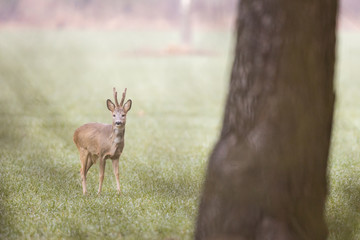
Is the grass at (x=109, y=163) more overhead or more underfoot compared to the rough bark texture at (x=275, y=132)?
more underfoot

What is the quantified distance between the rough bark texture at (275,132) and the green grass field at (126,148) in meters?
1.31

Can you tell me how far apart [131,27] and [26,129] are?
107 feet

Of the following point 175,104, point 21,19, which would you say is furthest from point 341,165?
point 21,19

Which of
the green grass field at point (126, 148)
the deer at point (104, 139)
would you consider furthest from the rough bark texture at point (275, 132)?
the deer at point (104, 139)

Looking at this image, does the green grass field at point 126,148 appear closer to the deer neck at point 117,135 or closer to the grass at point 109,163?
the grass at point 109,163

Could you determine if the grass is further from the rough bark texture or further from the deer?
the rough bark texture

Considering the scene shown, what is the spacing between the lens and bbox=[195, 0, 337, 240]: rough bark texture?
206 inches

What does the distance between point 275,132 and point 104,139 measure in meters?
2.84

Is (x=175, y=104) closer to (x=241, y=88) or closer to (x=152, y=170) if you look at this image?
(x=152, y=170)

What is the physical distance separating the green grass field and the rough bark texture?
1.31m

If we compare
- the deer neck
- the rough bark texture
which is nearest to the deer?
the deer neck

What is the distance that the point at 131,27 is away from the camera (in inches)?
1778

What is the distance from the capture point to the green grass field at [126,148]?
695 cm

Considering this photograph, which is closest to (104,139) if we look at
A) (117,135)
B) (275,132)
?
(117,135)
